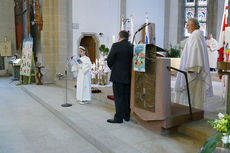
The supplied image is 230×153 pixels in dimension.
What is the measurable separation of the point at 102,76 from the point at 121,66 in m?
3.15

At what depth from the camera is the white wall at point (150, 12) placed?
1227cm

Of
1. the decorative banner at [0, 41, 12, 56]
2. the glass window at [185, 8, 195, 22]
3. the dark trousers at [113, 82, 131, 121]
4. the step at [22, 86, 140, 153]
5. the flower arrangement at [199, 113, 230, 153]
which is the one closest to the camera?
the flower arrangement at [199, 113, 230, 153]

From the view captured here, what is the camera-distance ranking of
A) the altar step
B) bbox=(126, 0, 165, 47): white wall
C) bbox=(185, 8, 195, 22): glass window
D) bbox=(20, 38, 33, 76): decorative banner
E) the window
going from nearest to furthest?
the altar step < bbox=(20, 38, 33, 76): decorative banner < bbox=(126, 0, 165, 47): white wall < the window < bbox=(185, 8, 195, 22): glass window

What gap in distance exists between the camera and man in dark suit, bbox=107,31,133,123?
4176 millimetres

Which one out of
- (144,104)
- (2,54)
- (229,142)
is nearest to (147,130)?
(144,104)

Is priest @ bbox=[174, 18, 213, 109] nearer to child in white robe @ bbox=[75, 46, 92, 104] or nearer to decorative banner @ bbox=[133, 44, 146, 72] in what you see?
decorative banner @ bbox=[133, 44, 146, 72]

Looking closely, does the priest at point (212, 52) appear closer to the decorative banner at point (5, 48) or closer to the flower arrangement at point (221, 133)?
the flower arrangement at point (221, 133)

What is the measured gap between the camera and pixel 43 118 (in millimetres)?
5488

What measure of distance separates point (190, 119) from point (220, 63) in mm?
1531

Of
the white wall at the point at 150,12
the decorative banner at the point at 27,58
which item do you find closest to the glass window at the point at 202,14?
the white wall at the point at 150,12

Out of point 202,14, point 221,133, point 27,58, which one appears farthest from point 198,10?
point 221,133

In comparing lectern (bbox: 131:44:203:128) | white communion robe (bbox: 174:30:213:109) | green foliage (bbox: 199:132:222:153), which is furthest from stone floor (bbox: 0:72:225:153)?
green foliage (bbox: 199:132:222:153)

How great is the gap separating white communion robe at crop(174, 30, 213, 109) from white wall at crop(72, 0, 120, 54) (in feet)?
22.6

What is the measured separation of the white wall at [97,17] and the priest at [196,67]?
6890 millimetres
